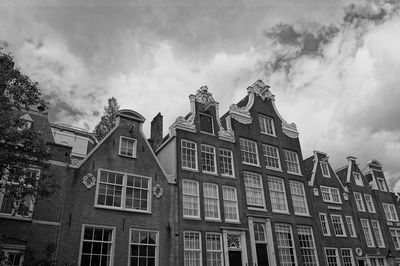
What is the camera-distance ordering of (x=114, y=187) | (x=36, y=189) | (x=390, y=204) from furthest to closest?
1. (x=390, y=204)
2. (x=114, y=187)
3. (x=36, y=189)

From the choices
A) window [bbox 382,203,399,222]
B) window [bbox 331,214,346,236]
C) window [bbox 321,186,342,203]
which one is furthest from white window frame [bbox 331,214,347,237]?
window [bbox 382,203,399,222]

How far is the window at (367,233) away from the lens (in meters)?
33.7

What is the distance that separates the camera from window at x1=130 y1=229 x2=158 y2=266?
1967 centimetres

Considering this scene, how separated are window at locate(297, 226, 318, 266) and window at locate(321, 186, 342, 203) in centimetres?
560

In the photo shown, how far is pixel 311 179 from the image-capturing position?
32.8 m

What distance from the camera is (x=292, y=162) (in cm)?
3102

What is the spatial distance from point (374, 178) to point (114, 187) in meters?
32.4

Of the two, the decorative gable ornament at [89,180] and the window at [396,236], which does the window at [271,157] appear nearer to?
the decorative gable ornament at [89,180]

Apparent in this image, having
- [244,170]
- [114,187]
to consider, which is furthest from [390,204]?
[114,187]

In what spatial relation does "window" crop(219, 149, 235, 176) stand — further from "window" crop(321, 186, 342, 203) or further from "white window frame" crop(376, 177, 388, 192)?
"white window frame" crop(376, 177, 388, 192)

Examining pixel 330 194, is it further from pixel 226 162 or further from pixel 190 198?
pixel 190 198

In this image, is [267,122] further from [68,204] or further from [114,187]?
[68,204]

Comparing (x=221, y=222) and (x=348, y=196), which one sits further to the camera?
(x=348, y=196)

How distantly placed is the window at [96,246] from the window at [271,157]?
1468 centimetres
